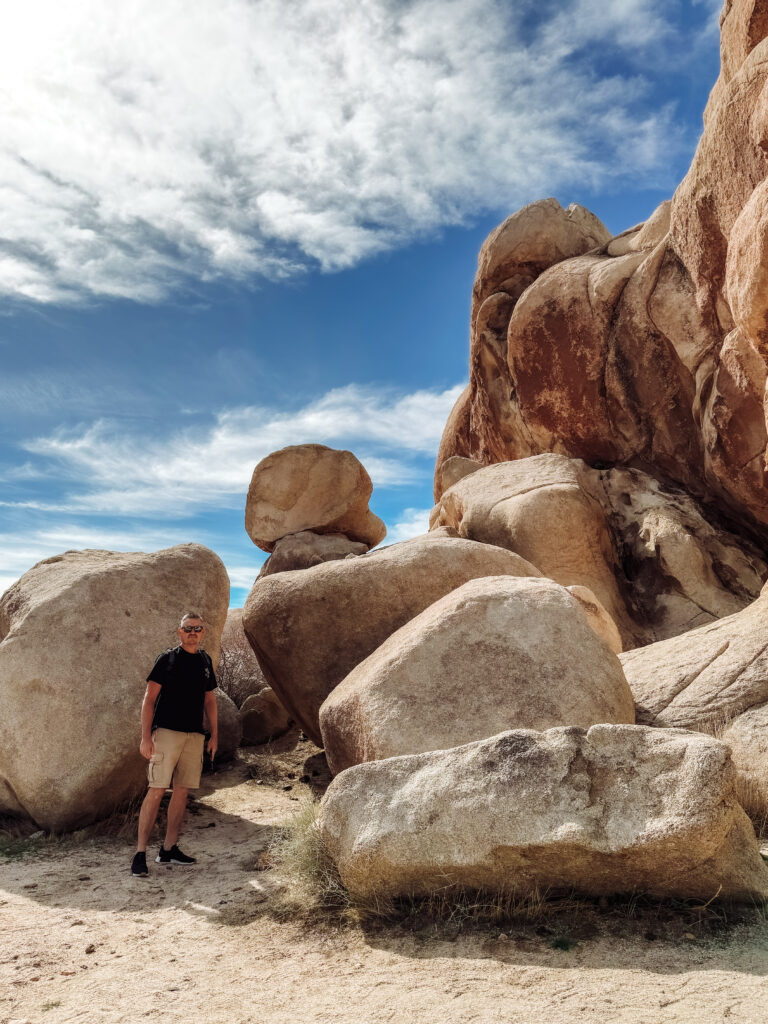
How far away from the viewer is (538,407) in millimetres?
14961

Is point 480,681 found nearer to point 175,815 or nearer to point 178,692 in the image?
point 178,692

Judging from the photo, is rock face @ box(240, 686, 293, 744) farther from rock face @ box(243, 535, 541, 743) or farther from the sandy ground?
the sandy ground

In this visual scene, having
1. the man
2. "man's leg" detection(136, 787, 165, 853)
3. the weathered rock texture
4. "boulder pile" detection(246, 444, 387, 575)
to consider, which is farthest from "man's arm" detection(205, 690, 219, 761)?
"boulder pile" detection(246, 444, 387, 575)

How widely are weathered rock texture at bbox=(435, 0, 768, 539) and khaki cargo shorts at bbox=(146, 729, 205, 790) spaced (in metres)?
6.10

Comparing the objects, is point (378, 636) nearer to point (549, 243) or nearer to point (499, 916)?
point (499, 916)

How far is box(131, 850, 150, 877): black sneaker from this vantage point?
585 cm

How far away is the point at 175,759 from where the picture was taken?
624cm

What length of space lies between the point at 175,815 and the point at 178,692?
0.91 m

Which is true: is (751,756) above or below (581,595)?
below

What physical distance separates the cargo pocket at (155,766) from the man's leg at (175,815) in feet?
0.71

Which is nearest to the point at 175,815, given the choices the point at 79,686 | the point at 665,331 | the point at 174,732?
the point at 174,732

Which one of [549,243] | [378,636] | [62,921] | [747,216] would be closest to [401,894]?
[62,921]

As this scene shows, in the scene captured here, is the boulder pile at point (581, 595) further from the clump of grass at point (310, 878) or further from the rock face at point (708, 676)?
the clump of grass at point (310, 878)

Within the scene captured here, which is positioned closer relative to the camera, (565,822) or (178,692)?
(565,822)
